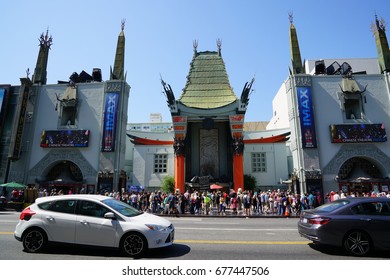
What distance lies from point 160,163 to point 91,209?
3088cm

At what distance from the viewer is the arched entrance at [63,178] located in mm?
26438

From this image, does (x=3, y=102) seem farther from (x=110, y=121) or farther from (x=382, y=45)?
(x=382, y=45)

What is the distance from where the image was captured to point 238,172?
3156cm

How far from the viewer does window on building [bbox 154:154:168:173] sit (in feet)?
122

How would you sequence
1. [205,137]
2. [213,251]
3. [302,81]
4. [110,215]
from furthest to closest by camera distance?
[205,137], [302,81], [213,251], [110,215]

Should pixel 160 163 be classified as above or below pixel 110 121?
below

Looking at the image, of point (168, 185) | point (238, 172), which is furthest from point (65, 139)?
point (238, 172)

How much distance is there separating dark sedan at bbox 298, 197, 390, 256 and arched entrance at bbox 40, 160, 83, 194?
2465 cm

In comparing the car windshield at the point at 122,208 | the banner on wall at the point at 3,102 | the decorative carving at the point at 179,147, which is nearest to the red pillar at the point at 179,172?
Result: the decorative carving at the point at 179,147

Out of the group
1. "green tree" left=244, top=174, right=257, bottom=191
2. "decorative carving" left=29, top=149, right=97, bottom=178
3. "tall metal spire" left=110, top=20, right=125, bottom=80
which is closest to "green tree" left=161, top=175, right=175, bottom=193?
"green tree" left=244, top=174, right=257, bottom=191

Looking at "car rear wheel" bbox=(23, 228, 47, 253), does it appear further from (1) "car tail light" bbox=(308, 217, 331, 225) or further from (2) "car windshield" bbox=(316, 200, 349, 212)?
(2) "car windshield" bbox=(316, 200, 349, 212)

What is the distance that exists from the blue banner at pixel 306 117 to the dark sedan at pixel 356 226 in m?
19.8
